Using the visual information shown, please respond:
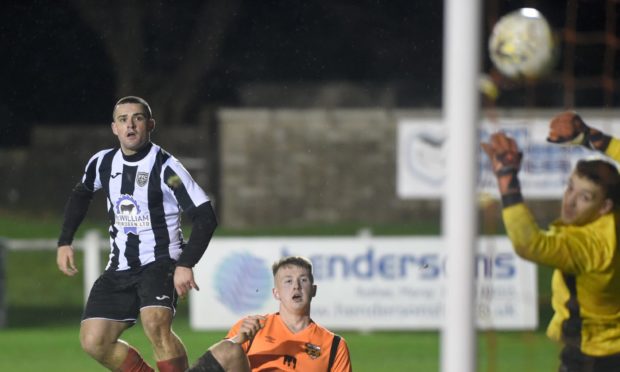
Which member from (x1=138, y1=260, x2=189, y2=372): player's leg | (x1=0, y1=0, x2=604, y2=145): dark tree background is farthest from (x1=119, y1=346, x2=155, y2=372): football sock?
(x1=0, y1=0, x2=604, y2=145): dark tree background

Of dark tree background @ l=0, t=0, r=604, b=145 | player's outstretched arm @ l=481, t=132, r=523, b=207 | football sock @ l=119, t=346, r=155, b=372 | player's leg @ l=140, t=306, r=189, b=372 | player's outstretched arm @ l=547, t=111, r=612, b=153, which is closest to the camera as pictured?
player's outstretched arm @ l=481, t=132, r=523, b=207

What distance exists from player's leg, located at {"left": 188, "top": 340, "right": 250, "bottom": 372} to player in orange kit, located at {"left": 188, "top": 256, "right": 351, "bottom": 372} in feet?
0.75

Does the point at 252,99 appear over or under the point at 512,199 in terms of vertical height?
over

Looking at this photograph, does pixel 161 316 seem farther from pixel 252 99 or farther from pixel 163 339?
pixel 252 99

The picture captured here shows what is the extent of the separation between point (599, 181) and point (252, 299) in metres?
5.15

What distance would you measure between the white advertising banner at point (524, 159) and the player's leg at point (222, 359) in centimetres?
667

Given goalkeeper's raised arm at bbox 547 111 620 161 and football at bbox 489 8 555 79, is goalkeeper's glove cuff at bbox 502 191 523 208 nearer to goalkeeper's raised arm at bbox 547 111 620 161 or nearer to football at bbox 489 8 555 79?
goalkeeper's raised arm at bbox 547 111 620 161

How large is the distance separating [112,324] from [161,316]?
23cm

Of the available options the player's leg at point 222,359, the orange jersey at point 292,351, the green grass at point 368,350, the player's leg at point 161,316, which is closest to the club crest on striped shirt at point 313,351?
the orange jersey at point 292,351

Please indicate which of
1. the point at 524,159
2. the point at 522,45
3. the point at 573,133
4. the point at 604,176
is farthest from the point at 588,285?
the point at 524,159

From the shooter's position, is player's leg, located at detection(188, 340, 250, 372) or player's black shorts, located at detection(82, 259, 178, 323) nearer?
player's leg, located at detection(188, 340, 250, 372)

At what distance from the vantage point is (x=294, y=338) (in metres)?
5.39

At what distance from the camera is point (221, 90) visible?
21078 millimetres

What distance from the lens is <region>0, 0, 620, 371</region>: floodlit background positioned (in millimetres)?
17000
